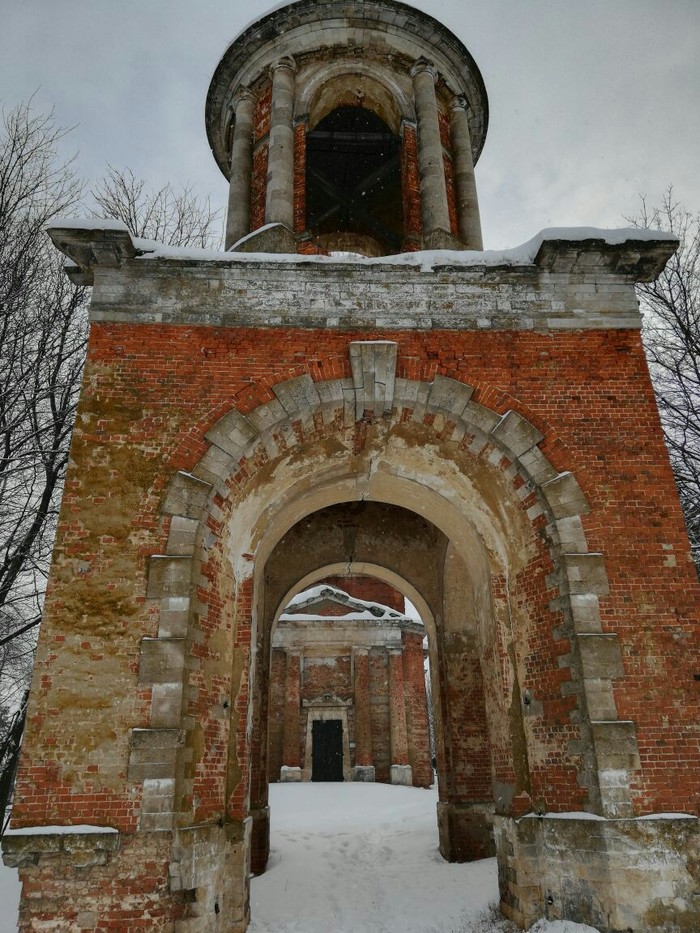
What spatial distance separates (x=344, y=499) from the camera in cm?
1023

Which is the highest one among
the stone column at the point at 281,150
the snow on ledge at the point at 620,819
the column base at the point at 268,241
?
the stone column at the point at 281,150

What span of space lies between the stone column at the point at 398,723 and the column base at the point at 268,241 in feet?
56.0

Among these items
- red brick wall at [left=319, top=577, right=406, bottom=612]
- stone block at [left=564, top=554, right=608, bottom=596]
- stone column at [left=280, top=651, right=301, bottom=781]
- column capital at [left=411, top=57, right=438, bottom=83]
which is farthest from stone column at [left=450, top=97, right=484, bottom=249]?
red brick wall at [left=319, top=577, right=406, bottom=612]

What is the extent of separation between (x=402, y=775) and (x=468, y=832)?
11.0 meters

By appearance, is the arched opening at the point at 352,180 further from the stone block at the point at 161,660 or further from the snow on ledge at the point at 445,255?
the stone block at the point at 161,660

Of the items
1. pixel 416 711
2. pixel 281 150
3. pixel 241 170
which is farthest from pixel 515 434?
pixel 416 711

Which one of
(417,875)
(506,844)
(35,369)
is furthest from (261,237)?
(417,875)

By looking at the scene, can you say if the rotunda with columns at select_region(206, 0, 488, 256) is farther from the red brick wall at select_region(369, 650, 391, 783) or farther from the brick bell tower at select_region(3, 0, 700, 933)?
the red brick wall at select_region(369, 650, 391, 783)

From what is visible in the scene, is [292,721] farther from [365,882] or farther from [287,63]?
[287,63]

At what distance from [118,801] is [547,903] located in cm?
444

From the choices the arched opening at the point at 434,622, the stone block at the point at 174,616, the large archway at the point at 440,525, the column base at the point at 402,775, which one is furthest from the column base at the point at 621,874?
the column base at the point at 402,775

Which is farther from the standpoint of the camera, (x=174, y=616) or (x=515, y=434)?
(x=515, y=434)

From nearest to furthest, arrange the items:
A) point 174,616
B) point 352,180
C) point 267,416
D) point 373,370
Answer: point 174,616, point 267,416, point 373,370, point 352,180

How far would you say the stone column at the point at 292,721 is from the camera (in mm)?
21172
